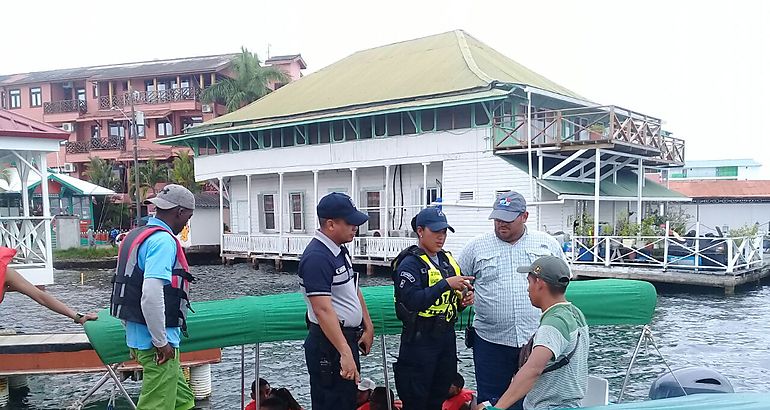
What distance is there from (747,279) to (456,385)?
1611 cm

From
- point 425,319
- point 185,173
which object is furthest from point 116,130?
point 425,319

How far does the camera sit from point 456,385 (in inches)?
174

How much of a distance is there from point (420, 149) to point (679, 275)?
9706 millimetres

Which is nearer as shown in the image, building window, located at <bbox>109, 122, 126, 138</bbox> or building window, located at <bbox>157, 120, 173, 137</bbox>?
building window, located at <bbox>157, 120, 173, 137</bbox>

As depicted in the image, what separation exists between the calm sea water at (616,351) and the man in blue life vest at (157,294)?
396 cm

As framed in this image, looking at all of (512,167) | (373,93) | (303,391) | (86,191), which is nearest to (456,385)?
(303,391)

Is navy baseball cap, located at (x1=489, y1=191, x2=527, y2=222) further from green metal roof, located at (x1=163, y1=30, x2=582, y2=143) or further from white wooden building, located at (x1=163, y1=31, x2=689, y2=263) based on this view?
green metal roof, located at (x1=163, y1=30, x2=582, y2=143)

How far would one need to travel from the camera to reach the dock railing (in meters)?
16.8

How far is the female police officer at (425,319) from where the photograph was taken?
3.80 m

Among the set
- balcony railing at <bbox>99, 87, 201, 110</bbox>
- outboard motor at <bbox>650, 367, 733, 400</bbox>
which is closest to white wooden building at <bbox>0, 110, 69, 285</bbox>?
outboard motor at <bbox>650, 367, 733, 400</bbox>

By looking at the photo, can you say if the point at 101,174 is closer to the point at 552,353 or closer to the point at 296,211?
the point at 296,211

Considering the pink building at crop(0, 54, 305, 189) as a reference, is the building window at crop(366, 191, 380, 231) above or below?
below

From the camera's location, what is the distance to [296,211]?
25.9 m

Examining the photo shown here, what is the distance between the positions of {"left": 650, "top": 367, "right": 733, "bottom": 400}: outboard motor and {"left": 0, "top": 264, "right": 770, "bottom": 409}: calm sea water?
4066 millimetres
